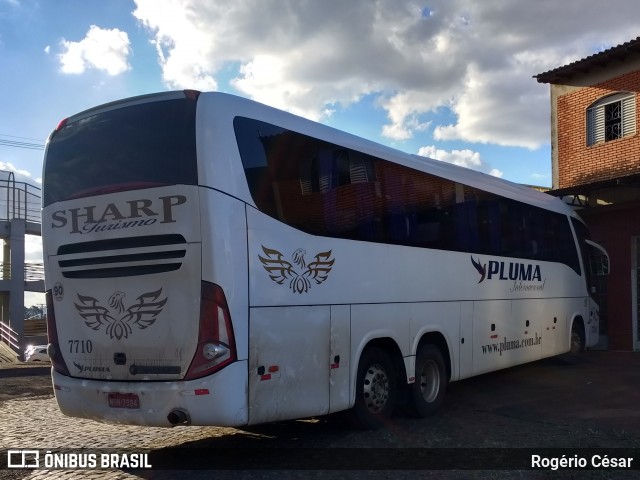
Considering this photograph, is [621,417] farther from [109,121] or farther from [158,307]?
[109,121]

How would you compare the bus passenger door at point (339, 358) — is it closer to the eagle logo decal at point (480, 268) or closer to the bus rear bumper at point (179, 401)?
the bus rear bumper at point (179, 401)

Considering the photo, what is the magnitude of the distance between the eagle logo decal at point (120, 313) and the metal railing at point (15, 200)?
25.4m

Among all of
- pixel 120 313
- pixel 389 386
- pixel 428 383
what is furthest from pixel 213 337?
pixel 428 383

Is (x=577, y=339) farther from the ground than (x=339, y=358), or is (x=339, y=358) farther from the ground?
(x=339, y=358)

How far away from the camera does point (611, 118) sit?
15.9m

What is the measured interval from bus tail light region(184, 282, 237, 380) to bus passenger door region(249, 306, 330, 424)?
0.27 metres

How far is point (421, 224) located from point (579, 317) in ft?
23.2

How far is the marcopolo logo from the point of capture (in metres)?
10.0

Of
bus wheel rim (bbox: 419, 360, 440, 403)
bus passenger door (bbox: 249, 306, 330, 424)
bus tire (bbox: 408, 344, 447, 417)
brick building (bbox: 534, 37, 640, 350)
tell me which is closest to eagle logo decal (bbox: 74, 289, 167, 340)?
bus passenger door (bbox: 249, 306, 330, 424)

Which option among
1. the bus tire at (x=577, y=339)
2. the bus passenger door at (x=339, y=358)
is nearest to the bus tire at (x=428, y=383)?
the bus passenger door at (x=339, y=358)

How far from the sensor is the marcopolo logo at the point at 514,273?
10.0 m

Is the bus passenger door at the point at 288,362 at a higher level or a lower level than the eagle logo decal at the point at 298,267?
lower

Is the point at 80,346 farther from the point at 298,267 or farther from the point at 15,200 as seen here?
the point at 15,200

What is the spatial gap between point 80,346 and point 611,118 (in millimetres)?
14460
